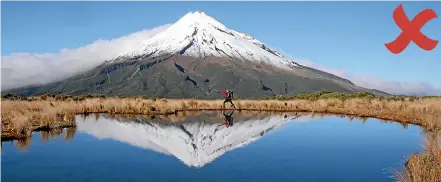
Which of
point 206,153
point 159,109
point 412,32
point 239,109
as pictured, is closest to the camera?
point 206,153

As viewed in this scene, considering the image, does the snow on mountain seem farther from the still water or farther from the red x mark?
the red x mark

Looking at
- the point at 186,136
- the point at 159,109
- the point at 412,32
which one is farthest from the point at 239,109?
the point at 412,32

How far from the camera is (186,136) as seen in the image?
651 inches

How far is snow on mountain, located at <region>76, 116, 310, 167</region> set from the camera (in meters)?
13.0

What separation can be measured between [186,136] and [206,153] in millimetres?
3783

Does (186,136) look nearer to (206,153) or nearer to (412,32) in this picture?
(206,153)

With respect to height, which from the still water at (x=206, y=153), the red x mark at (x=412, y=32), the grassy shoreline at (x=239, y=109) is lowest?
the still water at (x=206, y=153)

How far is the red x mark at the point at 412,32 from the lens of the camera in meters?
14.7

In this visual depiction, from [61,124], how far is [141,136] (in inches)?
153

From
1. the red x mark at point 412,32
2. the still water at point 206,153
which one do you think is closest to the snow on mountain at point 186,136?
the still water at point 206,153

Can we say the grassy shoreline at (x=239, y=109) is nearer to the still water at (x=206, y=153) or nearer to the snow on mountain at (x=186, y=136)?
the still water at (x=206, y=153)

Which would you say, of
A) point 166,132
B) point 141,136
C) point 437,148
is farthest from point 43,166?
point 437,148

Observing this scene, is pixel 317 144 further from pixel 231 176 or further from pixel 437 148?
pixel 231 176

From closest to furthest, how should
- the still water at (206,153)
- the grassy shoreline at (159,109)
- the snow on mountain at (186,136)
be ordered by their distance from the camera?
the still water at (206,153), the snow on mountain at (186,136), the grassy shoreline at (159,109)
